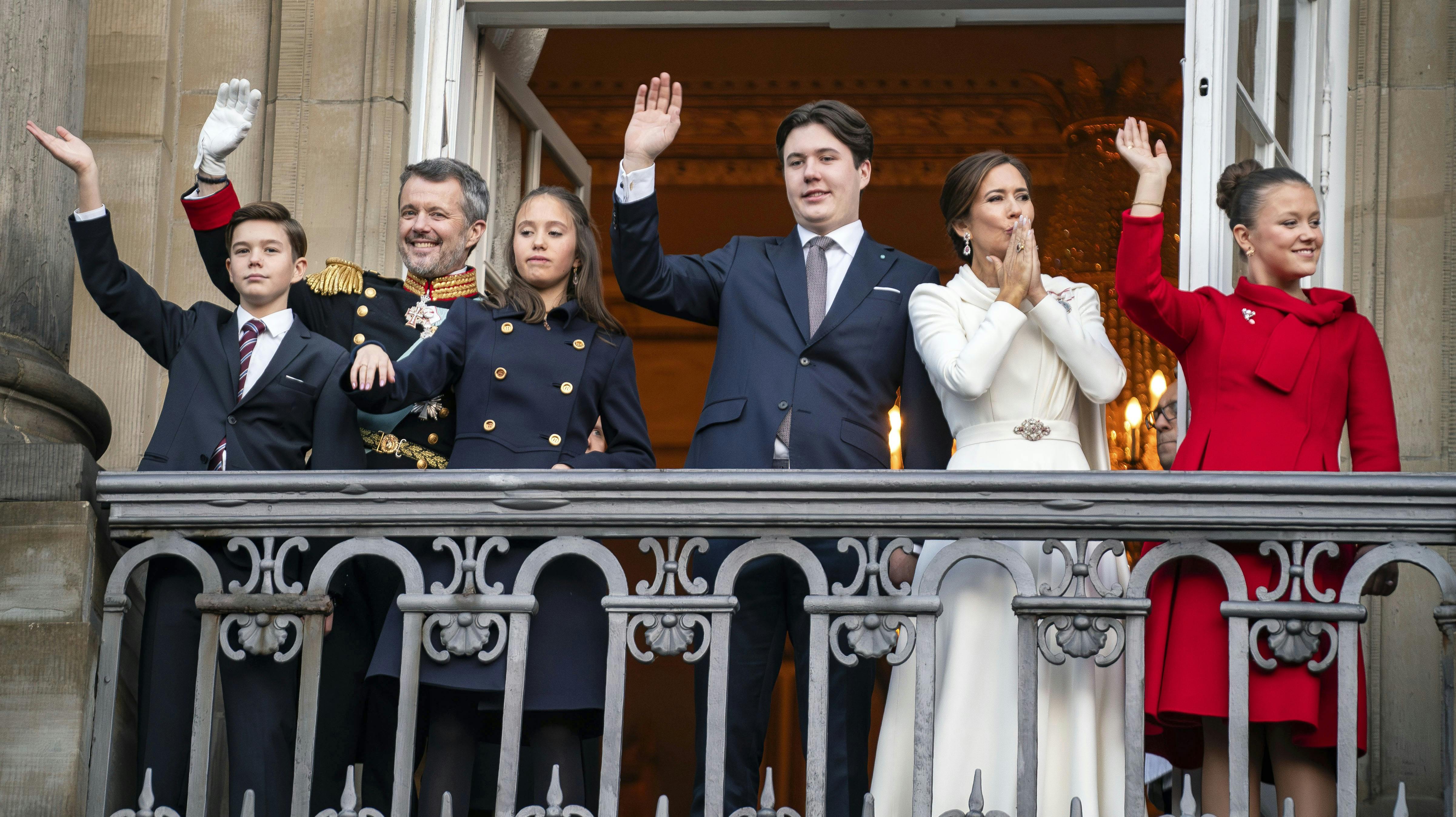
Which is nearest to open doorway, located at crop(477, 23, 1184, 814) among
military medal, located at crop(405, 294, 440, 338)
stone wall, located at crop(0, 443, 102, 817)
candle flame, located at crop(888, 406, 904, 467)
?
candle flame, located at crop(888, 406, 904, 467)

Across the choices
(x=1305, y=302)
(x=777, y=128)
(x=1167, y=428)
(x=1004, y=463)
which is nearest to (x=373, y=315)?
(x=1004, y=463)

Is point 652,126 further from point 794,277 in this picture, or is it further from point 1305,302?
point 1305,302

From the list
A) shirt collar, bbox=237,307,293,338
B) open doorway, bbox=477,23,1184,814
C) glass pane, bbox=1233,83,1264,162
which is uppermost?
open doorway, bbox=477,23,1184,814

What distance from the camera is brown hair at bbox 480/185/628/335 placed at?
4.97 m

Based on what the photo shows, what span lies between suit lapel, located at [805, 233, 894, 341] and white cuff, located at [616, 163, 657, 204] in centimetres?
51

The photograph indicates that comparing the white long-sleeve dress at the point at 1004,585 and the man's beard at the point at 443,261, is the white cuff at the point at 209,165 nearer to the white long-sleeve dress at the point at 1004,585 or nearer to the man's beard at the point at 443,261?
the man's beard at the point at 443,261

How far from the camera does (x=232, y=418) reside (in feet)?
15.9

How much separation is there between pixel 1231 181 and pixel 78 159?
3060 mm

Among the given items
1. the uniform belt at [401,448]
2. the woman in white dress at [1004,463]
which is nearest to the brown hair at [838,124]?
the woman in white dress at [1004,463]

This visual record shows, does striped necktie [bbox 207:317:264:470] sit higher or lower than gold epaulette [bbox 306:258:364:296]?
lower

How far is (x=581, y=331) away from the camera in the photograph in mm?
4969

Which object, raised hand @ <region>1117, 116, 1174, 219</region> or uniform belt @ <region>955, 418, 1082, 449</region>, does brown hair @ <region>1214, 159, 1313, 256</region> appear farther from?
uniform belt @ <region>955, 418, 1082, 449</region>

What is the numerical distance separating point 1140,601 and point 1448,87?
3075 millimetres

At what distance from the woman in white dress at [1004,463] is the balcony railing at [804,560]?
0.13 m
